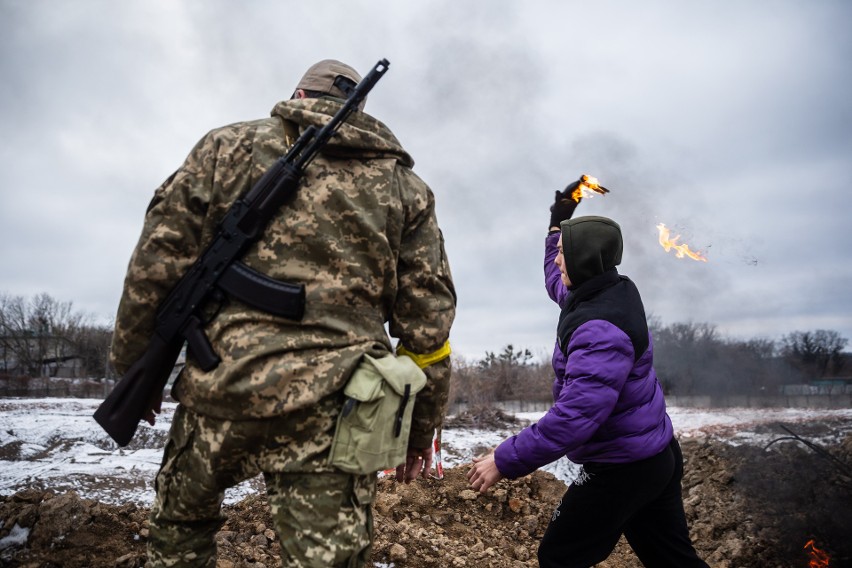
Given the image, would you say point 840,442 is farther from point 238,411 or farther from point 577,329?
point 238,411

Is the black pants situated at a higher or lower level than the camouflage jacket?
lower

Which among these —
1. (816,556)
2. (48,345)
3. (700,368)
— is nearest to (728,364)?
(700,368)

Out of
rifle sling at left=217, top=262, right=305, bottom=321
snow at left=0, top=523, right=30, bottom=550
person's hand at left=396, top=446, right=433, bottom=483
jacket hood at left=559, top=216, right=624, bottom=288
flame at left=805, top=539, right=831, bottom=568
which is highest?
jacket hood at left=559, top=216, right=624, bottom=288

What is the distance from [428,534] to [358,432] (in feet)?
9.10

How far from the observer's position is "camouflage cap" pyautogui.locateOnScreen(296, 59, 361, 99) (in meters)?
2.23

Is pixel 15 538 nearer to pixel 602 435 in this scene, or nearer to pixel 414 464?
pixel 414 464

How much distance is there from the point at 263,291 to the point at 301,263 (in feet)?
0.54

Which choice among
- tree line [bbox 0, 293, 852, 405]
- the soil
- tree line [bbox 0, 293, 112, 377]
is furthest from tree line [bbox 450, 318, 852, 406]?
tree line [bbox 0, 293, 112, 377]

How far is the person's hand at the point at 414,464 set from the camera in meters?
2.30

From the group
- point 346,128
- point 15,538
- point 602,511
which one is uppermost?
point 346,128

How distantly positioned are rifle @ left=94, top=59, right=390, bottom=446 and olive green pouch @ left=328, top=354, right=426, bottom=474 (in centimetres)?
32

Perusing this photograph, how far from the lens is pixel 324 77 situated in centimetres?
224

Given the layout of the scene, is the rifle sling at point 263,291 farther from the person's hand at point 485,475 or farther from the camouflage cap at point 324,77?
the person's hand at point 485,475

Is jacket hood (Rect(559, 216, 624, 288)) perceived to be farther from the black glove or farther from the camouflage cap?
Answer: the camouflage cap
